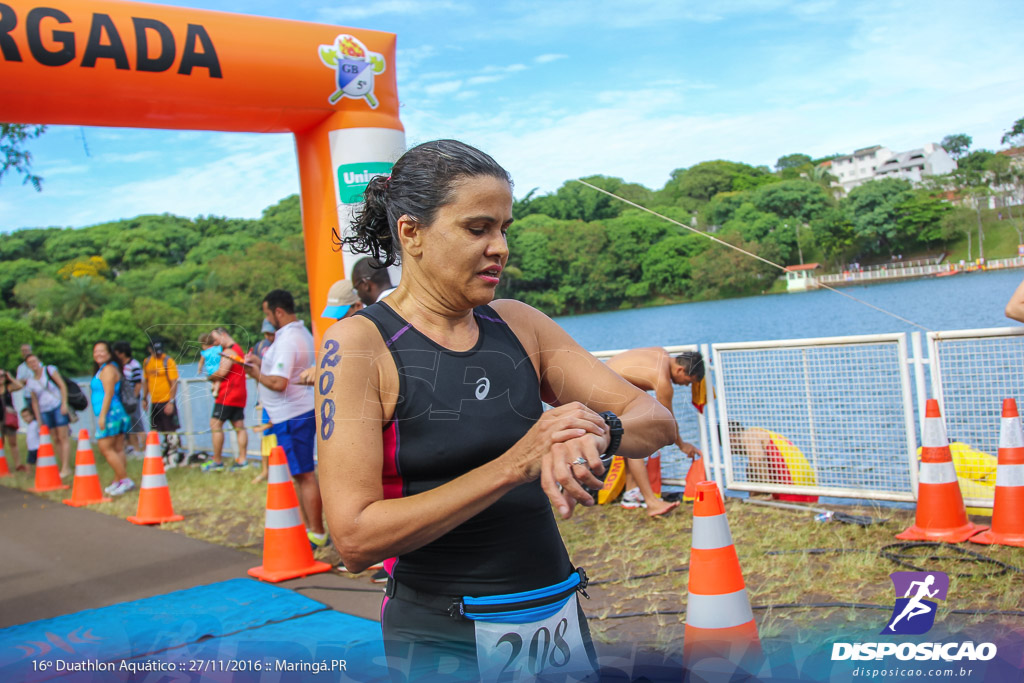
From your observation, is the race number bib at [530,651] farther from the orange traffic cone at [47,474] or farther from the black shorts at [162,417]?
the orange traffic cone at [47,474]

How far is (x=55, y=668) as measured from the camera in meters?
3.95

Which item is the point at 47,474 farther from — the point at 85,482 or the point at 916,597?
the point at 916,597

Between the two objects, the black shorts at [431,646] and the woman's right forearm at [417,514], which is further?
the black shorts at [431,646]

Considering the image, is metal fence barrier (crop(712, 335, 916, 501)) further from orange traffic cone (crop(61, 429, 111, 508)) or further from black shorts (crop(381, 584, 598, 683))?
orange traffic cone (crop(61, 429, 111, 508))

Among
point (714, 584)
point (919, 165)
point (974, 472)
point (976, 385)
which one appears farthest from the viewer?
point (974, 472)

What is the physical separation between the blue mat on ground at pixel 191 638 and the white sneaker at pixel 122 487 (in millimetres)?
4592

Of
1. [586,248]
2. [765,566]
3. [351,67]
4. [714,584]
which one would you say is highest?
[351,67]

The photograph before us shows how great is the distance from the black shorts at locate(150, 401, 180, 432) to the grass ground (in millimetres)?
2276

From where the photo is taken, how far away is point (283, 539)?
5820 millimetres

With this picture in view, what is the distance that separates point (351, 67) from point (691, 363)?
3345 millimetres

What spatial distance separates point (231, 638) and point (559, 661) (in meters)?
3.15

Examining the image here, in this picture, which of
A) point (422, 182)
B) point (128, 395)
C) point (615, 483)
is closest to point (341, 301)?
point (422, 182)

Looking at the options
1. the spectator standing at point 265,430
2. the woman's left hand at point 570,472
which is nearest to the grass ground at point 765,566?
the spectator standing at point 265,430

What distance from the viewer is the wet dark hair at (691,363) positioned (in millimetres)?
6438
